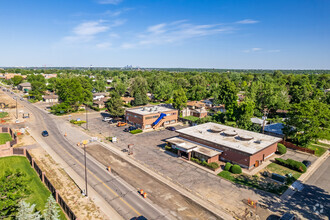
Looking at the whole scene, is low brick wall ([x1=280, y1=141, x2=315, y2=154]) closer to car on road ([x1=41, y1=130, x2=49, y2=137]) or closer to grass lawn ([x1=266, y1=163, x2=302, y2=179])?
grass lawn ([x1=266, y1=163, x2=302, y2=179])

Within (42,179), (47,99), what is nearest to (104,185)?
(42,179)

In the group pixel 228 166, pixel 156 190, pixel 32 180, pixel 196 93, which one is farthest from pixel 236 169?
pixel 196 93

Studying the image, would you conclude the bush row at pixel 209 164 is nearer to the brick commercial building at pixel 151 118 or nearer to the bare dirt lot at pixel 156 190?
the bare dirt lot at pixel 156 190

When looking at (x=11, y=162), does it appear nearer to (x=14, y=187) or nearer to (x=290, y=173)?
(x=14, y=187)

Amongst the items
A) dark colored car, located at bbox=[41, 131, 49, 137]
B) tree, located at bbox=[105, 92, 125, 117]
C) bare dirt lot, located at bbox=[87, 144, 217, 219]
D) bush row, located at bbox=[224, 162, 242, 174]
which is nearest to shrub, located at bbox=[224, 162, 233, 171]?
bush row, located at bbox=[224, 162, 242, 174]

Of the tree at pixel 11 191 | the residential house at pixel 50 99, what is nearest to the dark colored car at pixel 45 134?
the tree at pixel 11 191
